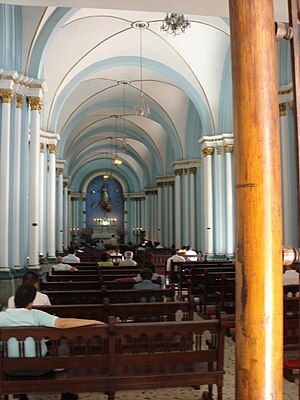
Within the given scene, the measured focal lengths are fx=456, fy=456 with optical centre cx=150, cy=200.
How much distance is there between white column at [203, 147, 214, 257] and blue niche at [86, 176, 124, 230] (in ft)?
92.9

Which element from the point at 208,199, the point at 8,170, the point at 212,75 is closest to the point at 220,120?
the point at 212,75

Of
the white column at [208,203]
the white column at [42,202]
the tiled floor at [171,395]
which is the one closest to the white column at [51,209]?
the white column at [42,202]

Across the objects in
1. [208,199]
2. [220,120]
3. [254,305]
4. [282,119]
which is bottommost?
[254,305]

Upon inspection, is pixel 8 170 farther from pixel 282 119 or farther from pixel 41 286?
pixel 282 119

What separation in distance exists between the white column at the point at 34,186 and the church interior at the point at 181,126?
4 cm

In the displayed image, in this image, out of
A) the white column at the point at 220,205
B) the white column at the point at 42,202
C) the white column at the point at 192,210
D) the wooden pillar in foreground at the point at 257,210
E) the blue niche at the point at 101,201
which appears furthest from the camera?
the blue niche at the point at 101,201

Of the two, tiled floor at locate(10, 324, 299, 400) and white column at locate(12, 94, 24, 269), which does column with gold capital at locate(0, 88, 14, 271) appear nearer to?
white column at locate(12, 94, 24, 269)

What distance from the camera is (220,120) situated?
1803 centimetres

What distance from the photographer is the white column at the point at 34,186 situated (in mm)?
11958

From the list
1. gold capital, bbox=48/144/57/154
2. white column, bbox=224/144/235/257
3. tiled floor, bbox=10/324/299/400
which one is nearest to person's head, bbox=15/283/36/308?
tiled floor, bbox=10/324/299/400

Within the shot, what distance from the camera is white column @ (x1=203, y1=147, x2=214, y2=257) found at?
18370 mm

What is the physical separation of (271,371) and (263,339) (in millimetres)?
126

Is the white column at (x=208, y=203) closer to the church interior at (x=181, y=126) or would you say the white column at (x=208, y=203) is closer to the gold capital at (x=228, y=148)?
the church interior at (x=181, y=126)

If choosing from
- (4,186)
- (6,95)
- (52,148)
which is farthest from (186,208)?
(6,95)
